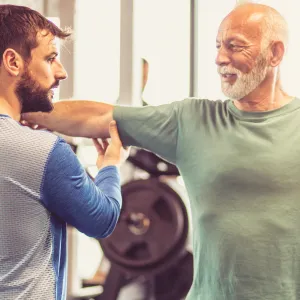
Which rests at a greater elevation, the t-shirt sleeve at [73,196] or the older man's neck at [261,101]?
the older man's neck at [261,101]

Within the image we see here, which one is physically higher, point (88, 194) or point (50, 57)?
point (50, 57)

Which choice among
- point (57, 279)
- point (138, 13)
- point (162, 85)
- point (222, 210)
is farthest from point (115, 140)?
point (138, 13)

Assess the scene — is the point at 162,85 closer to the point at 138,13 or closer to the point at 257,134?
the point at 138,13

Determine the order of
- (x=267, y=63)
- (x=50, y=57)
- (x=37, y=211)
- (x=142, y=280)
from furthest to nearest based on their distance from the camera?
(x=142, y=280) → (x=267, y=63) → (x=50, y=57) → (x=37, y=211)

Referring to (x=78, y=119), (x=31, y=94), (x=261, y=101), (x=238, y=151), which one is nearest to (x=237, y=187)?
(x=238, y=151)

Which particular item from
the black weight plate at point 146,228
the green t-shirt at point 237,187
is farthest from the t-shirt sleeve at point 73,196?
the black weight plate at point 146,228

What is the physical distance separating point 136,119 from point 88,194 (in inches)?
19.8

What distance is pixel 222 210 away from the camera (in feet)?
4.58

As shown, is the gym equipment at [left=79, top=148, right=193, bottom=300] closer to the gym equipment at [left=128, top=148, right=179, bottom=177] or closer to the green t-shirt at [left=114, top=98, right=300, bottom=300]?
the gym equipment at [left=128, top=148, right=179, bottom=177]

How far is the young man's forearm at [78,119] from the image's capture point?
1506mm

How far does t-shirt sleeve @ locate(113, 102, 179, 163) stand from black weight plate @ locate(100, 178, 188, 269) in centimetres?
49

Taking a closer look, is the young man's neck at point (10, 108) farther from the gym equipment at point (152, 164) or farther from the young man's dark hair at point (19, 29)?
the gym equipment at point (152, 164)

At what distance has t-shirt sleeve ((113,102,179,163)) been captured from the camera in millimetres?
1480

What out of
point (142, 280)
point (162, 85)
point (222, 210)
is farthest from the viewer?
point (162, 85)
